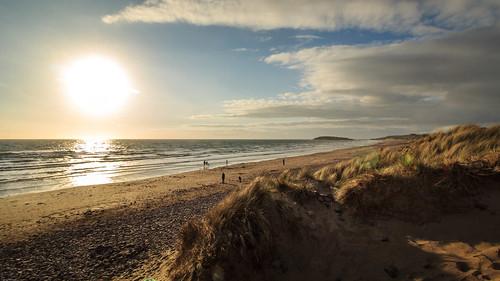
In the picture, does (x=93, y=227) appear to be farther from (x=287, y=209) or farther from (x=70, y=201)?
(x=287, y=209)

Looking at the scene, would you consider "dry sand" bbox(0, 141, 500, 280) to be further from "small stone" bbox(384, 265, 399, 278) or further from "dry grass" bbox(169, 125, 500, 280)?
"dry grass" bbox(169, 125, 500, 280)

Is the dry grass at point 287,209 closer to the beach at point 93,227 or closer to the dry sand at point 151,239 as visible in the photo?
the dry sand at point 151,239

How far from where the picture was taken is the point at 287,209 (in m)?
5.43

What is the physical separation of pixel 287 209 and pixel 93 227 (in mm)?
10126

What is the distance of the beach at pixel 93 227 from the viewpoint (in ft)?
27.6

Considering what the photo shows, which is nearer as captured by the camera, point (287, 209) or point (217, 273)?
point (217, 273)

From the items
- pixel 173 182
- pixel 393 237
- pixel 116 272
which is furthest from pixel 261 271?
pixel 173 182

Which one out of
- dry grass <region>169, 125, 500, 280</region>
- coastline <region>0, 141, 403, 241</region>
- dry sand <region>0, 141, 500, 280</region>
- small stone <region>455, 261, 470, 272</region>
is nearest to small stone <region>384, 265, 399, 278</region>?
dry sand <region>0, 141, 500, 280</region>

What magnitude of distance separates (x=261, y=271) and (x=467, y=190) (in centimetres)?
440

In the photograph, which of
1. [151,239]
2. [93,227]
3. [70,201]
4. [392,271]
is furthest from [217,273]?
[70,201]

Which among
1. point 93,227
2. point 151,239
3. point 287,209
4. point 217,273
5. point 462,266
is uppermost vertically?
point 287,209

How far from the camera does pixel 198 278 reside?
175 inches

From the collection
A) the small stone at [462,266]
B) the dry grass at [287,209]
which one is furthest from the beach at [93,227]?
the small stone at [462,266]

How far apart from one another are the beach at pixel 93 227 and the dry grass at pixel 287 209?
4172 millimetres
